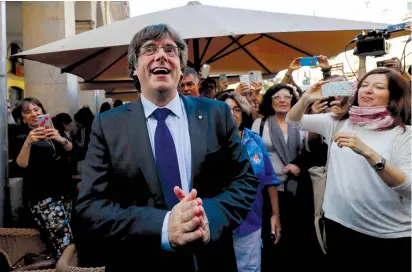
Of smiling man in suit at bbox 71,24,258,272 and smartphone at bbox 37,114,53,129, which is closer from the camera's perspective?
smiling man in suit at bbox 71,24,258,272

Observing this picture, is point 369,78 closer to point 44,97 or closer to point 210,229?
point 210,229

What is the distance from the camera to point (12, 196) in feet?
13.7

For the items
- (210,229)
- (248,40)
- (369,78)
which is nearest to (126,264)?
(210,229)

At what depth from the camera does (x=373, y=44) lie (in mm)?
3928

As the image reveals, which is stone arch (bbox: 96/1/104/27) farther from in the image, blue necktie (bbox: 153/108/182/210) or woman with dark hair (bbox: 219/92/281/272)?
blue necktie (bbox: 153/108/182/210)

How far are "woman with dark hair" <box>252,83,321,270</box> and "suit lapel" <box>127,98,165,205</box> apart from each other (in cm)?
235

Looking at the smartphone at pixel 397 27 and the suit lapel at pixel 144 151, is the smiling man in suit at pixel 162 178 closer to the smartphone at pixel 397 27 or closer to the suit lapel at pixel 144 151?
the suit lapel at pixel 144 151

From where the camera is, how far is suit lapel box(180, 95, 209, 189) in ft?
5.58

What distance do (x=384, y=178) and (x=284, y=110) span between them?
76.1 inches

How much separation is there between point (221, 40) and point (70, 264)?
4.35 metres

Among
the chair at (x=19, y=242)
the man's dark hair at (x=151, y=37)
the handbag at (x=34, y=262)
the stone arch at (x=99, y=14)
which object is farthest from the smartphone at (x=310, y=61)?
the stone arch at (x=99, y=14)

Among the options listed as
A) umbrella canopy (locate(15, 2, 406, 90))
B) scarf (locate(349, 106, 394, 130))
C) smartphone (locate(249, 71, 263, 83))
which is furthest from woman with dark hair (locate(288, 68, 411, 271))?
smartphone (locate(249, 71, 263, 83))

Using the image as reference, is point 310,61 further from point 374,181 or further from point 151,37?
point 151,37

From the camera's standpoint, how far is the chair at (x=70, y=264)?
276 centimetres
